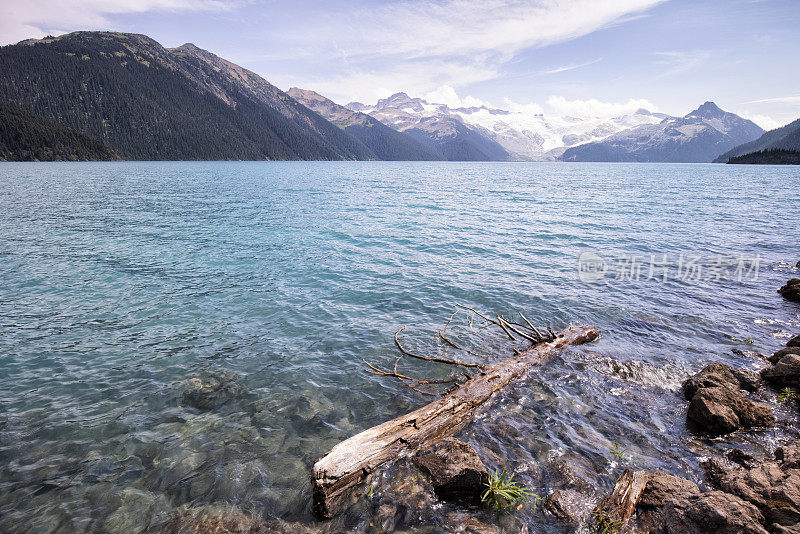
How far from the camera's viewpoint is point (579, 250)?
24734 mm

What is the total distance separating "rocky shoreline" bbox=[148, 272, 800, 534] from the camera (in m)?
5.05

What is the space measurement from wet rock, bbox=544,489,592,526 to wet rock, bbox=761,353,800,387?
288 inches

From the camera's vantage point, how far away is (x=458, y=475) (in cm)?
609

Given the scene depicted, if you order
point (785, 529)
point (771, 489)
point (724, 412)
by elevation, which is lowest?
point (724, 412)

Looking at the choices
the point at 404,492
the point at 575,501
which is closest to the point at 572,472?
the point at 575,501

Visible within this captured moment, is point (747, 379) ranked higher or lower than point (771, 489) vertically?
lower

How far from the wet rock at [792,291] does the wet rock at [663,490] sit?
53.0 feet

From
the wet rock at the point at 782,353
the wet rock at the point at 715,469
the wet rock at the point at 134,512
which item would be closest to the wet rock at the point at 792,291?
the wet rock at the point at 782,353

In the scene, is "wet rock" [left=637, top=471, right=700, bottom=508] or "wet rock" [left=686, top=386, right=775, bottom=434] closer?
"wet rock" [left=637, top=471, right=700, bottom=508]

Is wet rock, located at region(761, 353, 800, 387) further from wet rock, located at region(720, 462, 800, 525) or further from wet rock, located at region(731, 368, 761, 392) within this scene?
wet rock, located at region(720, 462, 800, 525)

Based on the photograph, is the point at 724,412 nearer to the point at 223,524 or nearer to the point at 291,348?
the point at 223,524

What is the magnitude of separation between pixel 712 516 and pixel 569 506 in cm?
192

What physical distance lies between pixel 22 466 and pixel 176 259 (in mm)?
15413

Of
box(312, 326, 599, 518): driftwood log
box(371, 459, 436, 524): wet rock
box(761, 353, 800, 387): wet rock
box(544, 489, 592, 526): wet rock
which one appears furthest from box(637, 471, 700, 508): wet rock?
box(761, 353, 800, 387): wet rock
